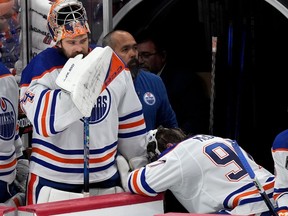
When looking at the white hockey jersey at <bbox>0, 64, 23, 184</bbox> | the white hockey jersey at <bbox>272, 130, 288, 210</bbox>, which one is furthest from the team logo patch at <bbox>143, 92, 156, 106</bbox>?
the white hockey jersey at <bbox>272, 130, 288, 210</bbox>

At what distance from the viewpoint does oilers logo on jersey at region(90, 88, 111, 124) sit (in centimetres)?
429

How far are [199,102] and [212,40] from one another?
0.41m

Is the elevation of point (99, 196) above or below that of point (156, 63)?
below

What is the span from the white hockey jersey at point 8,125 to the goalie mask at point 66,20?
0.29m

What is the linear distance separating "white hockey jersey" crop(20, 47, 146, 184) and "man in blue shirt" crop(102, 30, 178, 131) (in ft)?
2.39

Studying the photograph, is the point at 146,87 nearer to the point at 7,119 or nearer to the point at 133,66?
the point at 133,66

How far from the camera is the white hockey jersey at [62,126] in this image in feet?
13.6

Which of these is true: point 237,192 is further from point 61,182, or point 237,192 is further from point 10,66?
point 10,66

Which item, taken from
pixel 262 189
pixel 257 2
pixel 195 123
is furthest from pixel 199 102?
pixel 262 189

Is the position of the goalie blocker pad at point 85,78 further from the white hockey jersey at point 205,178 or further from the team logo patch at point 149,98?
the team logo patch at point 149,98

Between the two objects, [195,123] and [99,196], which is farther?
[195,123]

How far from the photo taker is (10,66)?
587cm

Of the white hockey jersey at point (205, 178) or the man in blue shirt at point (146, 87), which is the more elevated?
the man in blue shirt at point (146, 87)

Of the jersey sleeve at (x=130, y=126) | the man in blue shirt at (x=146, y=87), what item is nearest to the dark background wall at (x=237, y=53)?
the man in blue shirt at (x=146, y=87)
